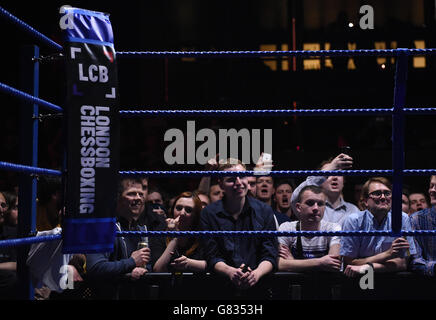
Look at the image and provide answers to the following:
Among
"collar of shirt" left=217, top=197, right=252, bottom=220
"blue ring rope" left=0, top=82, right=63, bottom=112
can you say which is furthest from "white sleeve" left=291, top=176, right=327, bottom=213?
"blue ring rope" left=0, top=82, right=63, bottom=112

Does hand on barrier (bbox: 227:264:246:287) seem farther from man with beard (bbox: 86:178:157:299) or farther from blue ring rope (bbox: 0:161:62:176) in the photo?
blue ring rope (bbox: 0:161:62:176)

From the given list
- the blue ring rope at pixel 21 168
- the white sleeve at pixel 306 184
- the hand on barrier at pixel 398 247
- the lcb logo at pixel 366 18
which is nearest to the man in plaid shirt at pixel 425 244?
the hand on barrier at pixel 398 247

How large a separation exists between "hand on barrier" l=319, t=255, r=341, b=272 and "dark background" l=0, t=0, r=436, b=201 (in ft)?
13.4

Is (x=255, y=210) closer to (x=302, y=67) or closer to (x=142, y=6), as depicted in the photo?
(x=302, y=67)

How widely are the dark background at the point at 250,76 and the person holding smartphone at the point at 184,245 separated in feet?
12.1

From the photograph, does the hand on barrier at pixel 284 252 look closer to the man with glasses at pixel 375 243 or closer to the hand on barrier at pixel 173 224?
the man with glasses at pixel 375 243

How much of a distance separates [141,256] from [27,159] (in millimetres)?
895

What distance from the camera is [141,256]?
321 cm

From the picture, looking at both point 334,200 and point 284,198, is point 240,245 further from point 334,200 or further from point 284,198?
point 284,198

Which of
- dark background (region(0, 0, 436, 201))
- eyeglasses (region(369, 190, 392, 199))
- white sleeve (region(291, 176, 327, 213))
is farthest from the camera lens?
dark background (region(0, 0, 436, 201))

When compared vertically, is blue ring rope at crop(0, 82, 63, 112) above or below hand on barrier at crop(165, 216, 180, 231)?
above

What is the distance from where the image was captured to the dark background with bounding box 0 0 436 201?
7586 millimetres

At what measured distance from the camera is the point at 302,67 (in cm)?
845
